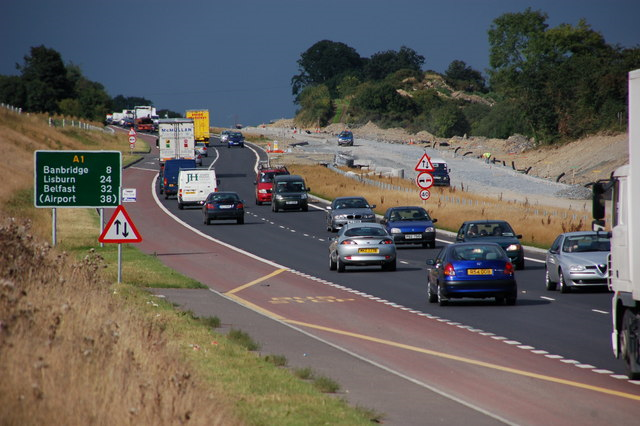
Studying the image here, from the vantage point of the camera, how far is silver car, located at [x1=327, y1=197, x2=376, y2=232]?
49469mm

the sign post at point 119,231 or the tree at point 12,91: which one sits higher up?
the tree at point 12,91

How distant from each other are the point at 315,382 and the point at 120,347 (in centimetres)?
390

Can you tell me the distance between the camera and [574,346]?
18.6 m

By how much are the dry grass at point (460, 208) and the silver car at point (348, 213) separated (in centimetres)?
462

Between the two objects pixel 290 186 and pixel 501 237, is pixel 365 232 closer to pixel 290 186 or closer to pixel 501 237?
pixel 501 237

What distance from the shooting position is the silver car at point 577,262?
27594mm

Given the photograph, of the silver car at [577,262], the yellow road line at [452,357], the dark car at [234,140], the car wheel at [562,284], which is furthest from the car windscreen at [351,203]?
the dark car at [234,140]

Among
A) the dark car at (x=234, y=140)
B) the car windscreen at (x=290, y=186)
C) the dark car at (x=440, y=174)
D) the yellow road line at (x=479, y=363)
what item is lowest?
the yellow road line at (x=479, y=363)

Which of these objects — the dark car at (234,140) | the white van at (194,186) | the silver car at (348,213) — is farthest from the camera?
the dark car at (234,140)

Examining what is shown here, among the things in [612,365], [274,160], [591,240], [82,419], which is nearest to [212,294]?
[591,240]

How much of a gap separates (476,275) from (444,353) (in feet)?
23.0

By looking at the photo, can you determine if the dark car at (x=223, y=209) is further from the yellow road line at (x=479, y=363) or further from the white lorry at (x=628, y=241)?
the white lorry at (x=628, y=241)

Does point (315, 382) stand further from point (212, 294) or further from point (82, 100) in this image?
point (82, 100)

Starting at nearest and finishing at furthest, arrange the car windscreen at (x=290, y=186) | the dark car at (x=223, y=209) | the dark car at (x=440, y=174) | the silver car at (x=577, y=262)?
the silver car at (x=577, y=262) → the dark car at (x=223, y=209) → the car windscreen at (x=290, y=186) → the dark car at (x=440, y=174)
